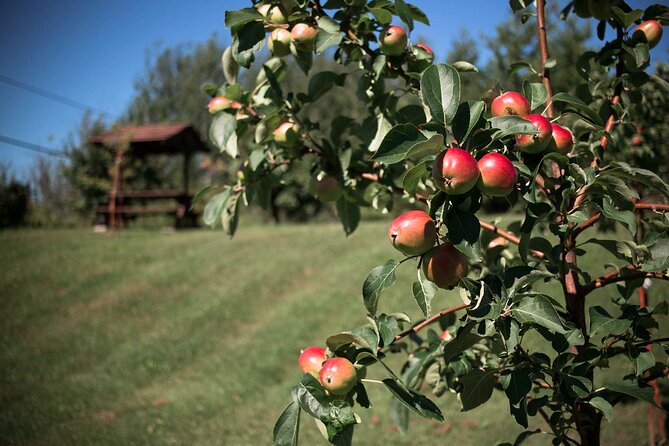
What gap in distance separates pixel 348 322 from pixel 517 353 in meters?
4.22

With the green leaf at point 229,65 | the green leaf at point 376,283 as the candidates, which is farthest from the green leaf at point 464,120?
the green leaf at point 229,65

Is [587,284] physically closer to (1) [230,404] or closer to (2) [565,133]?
(2) [565,133]

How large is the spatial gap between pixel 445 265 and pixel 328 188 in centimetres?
51

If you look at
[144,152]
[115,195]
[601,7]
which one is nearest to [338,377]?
[601,7]

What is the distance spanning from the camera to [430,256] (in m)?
0.81

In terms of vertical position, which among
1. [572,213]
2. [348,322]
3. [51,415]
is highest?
[572,213]

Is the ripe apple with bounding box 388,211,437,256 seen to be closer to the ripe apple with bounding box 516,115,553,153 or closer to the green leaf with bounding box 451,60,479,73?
the ripe apple with bounding box 516,115,553,153

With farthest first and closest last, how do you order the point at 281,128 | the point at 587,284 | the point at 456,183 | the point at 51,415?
the point at 51,415
the point at 281,128
the point at 587,284
the point at 456,183

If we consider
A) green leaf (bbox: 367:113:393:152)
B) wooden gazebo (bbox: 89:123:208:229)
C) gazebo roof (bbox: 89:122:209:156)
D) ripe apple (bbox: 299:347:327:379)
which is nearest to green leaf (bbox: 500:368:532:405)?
ripe apple (bbox: 299:347:327:379)

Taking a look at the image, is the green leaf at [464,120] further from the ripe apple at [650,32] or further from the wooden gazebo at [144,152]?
the wooden gazebo at [144,152]

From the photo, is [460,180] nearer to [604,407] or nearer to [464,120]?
[464,120]

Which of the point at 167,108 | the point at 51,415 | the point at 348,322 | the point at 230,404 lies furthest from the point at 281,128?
the point at 167,108

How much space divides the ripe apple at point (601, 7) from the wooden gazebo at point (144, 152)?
1020 cm

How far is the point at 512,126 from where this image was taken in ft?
2.44
